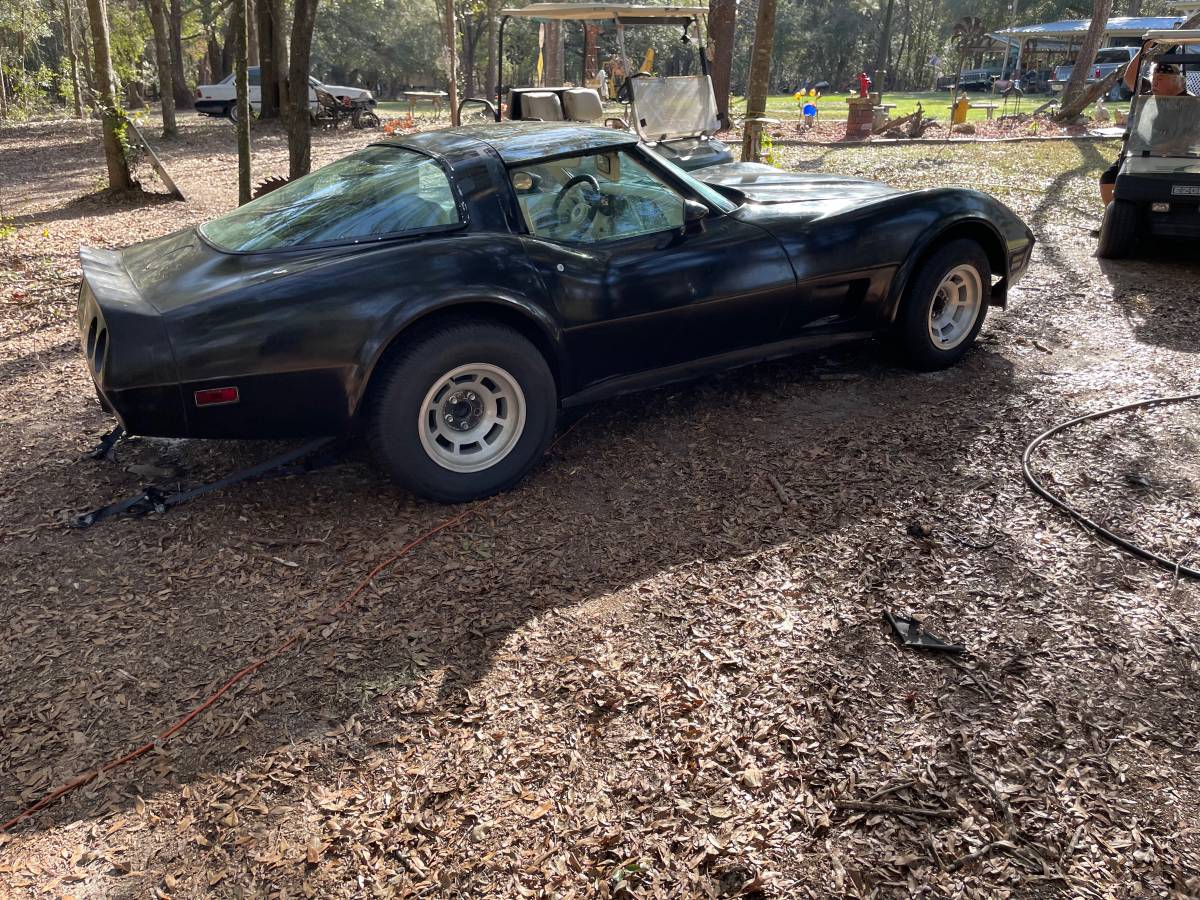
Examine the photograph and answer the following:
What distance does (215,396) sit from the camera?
357cm

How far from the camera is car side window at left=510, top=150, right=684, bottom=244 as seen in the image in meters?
4.24

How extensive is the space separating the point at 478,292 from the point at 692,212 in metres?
1.23

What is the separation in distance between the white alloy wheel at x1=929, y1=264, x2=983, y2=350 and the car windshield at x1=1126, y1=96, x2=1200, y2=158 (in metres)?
4.20

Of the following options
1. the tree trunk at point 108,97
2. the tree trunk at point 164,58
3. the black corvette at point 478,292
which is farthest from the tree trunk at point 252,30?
the black corvette at point 478,292

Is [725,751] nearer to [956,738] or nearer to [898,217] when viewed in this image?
[956,738]

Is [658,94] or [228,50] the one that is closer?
[658,94]

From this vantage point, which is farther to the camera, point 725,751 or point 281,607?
point 281,607

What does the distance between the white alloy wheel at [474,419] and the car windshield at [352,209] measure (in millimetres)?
699

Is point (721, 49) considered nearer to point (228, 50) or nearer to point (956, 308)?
point (956, 308)

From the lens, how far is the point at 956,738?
277cm

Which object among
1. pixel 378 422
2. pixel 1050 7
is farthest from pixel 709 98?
pixel 1050 7

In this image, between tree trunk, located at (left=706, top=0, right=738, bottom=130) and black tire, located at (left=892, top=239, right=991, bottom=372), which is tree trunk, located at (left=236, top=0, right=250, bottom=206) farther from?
tree trunk, located at (left=706, top=0, right=738, bottom=130)

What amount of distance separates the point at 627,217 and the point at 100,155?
17166mm

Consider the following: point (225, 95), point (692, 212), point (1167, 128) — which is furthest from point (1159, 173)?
point (225, 95)
